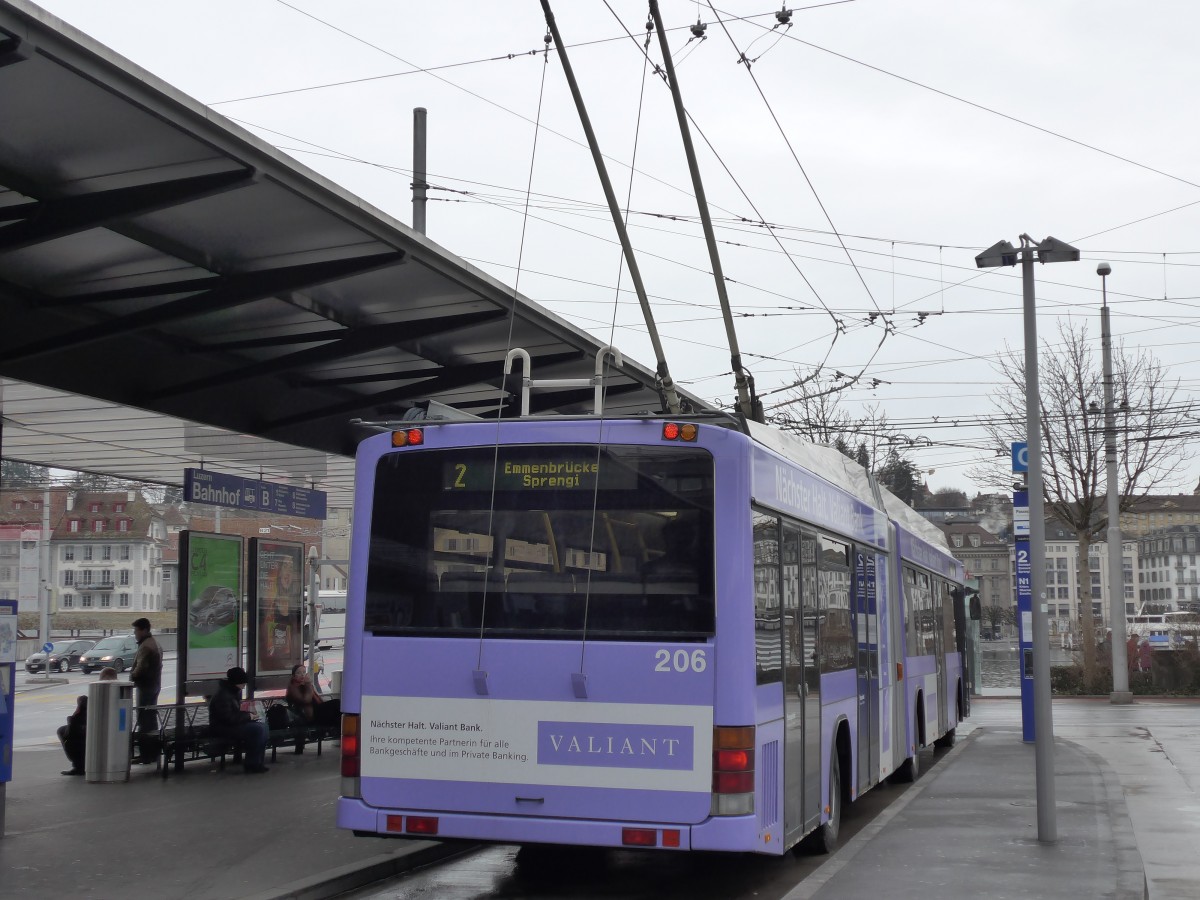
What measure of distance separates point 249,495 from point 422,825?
32.9 ft

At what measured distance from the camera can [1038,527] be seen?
33.2 ft

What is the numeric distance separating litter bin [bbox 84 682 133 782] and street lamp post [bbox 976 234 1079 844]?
29.9 ft

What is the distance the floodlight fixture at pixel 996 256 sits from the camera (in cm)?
1051

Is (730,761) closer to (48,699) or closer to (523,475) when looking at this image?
(523,475)

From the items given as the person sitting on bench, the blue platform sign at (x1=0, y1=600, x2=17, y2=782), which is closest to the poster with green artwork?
the person sitting on bench

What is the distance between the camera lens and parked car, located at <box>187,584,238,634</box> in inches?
640

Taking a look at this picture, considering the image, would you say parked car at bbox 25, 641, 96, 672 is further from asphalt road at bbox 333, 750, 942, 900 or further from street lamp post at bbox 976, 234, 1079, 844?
street lamp post at bbox 976, 234, 1079, 844

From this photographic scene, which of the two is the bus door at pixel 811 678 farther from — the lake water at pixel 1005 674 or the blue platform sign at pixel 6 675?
the lake water at pixel 1005 674

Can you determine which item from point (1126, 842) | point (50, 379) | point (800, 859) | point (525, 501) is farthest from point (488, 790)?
point (50, 379)

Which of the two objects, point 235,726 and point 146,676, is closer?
point 235,726

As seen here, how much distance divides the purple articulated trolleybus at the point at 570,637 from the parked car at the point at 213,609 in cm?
881

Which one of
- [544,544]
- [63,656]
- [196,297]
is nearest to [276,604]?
[196,297]

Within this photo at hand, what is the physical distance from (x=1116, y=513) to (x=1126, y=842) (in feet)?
70.3

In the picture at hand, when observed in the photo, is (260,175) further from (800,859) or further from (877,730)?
(877,730)
